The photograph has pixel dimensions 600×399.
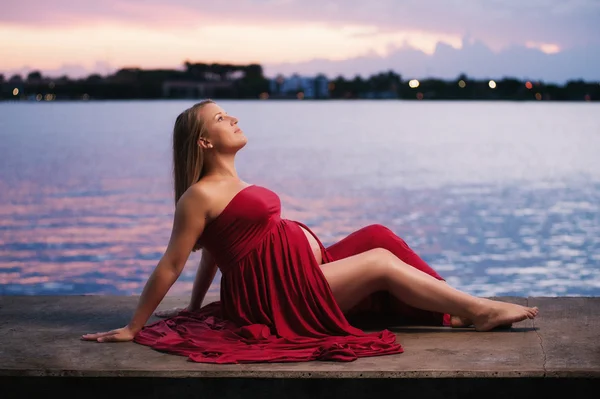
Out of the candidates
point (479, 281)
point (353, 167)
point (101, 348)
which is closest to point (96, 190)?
point (353, 167)

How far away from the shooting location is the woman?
4.70 meters

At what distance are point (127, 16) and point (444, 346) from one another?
335 feet

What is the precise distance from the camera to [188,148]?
4871mm

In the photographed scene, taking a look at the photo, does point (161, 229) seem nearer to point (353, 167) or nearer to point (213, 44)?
point (353, 167)

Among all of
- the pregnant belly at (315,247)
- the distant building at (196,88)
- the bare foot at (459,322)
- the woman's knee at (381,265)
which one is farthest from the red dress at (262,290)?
the distant building at (196,88)

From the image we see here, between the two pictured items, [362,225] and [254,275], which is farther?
[362,225]

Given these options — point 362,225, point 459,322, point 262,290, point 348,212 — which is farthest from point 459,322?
point 348,212

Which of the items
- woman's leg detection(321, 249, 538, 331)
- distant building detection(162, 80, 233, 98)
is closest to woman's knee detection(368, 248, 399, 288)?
woman's leg detection(321, 249, 538, 331)

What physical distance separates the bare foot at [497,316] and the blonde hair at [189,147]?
60.5 inches

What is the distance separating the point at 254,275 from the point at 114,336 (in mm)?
719

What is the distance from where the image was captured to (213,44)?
112375mm

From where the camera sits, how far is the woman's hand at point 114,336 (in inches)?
187

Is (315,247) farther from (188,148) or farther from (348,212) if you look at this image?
(348,212)

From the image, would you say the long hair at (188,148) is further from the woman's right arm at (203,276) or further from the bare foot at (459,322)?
the bare foot at (459,322)
